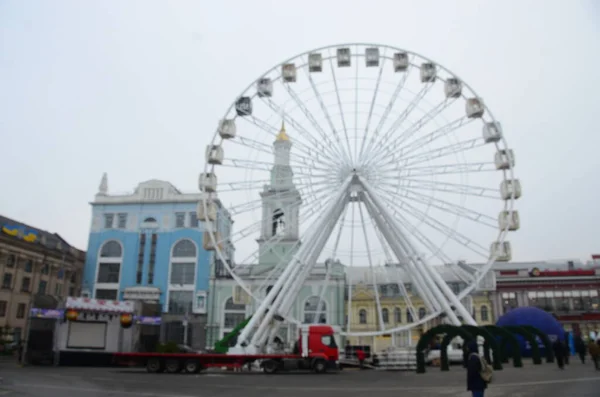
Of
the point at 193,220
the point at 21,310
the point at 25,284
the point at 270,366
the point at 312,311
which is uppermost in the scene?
the point at 193,220

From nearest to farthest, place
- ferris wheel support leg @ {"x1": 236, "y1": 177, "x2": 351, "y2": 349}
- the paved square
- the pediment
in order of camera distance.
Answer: the paved square, ferris wheel support leg @ {"x1": 236, "y1": 177, "x2": 351, "y2": 349}, the pediment

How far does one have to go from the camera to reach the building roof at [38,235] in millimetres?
57972

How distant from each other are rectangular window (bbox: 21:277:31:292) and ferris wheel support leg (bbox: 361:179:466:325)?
43.9 m

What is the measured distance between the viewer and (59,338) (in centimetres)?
3644

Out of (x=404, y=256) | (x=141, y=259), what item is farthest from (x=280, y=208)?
(x=141, y=259)

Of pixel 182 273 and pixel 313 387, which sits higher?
pixel 182 273

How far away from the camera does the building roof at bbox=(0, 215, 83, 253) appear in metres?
58.0

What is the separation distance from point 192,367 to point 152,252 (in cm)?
4028

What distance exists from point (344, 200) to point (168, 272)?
1517 inches

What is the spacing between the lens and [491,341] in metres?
26.9

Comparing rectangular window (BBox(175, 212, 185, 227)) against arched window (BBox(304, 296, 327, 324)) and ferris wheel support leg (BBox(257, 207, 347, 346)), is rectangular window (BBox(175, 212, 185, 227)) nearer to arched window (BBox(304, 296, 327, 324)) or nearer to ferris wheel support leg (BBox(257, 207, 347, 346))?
arched window (BBox(304, 296, 327, 324))

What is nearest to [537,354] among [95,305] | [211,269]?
[95,305]

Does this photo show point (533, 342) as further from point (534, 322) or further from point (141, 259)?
point (141, 259)

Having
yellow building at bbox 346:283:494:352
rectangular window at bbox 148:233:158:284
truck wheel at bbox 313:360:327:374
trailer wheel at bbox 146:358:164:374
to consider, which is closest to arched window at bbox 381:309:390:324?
yellow building at bbox 346:283:494:352
